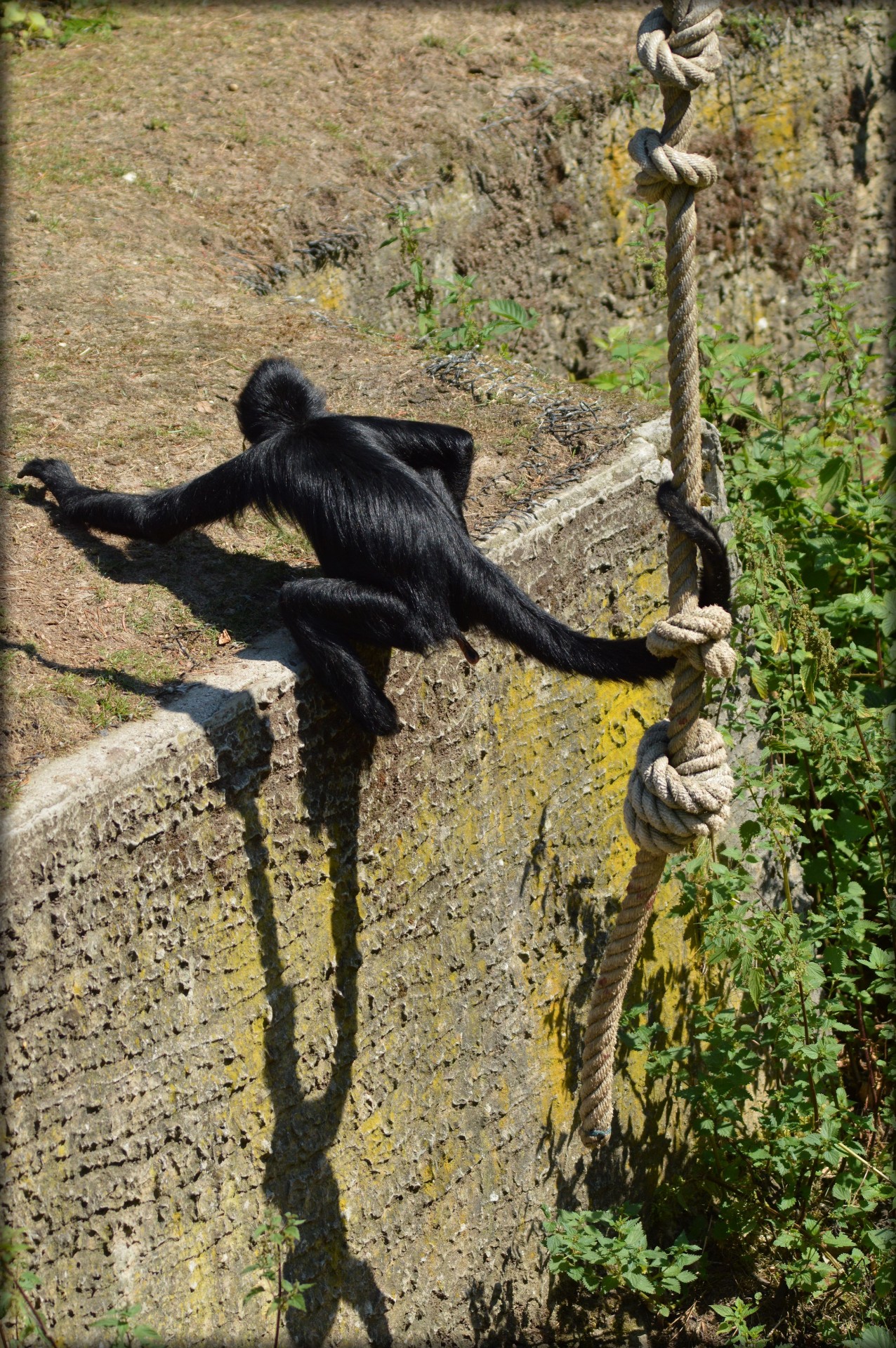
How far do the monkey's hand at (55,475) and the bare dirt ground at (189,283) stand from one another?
0.09 m

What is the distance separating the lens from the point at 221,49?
9.26m

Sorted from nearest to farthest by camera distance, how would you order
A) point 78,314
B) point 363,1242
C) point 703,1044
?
point 363,1242 → point 703,1044 → point 78,314

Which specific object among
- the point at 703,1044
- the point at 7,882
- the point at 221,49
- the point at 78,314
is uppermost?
the point at 221,49

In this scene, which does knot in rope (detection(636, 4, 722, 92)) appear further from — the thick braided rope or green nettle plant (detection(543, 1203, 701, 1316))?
green nettle plant (detection(543, 1203, 701, 1316))

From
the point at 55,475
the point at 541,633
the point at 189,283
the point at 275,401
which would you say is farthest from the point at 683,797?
the point at 189,283

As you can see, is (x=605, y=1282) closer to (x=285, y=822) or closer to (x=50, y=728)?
(x=285, y=822)

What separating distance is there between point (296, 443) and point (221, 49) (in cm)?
666

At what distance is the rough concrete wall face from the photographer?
10.1ft

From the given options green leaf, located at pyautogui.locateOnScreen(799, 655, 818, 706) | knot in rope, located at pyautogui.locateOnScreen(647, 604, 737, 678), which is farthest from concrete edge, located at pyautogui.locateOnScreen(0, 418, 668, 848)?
knot in rope, located at pyautogui.locateOnScreen(647, 604, 737, 678)

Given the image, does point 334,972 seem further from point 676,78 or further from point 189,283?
point 189,283

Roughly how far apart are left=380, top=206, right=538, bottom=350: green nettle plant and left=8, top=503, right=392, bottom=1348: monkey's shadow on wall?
3.14 meters

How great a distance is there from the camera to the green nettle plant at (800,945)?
4.26 meters

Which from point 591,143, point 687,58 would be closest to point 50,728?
point 687,58

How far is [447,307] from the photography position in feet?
27.1
